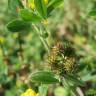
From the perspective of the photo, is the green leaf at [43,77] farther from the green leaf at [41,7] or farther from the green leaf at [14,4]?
the green leaf at [14,4]

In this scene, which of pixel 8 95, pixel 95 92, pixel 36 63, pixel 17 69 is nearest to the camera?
pixel 95 92

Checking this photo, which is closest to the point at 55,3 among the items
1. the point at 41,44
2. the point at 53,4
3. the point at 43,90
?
the point at 53,4

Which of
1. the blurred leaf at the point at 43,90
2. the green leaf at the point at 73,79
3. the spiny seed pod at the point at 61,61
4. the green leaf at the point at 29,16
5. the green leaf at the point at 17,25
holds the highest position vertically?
the green leaf at the point at 29,16

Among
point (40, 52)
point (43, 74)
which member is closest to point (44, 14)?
point (43, 74)

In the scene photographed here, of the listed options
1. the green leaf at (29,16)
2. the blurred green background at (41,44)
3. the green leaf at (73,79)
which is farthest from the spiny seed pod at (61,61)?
the blurred green background at (41,44)

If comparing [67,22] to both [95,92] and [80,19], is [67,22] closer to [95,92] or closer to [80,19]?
[80,19]

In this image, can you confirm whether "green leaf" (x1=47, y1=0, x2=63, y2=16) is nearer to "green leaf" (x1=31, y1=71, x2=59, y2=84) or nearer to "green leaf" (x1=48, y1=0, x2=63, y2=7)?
"green leaf" (x1=48, y1=0, x2=63, y2=7)

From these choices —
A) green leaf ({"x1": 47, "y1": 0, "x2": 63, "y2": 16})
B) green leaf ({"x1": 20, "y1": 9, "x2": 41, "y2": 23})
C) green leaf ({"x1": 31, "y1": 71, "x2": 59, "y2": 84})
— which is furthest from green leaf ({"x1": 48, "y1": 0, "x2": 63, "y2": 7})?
green leaf ({"x1": 31, "y1": 71, "x2": 59, "y2": 84})
